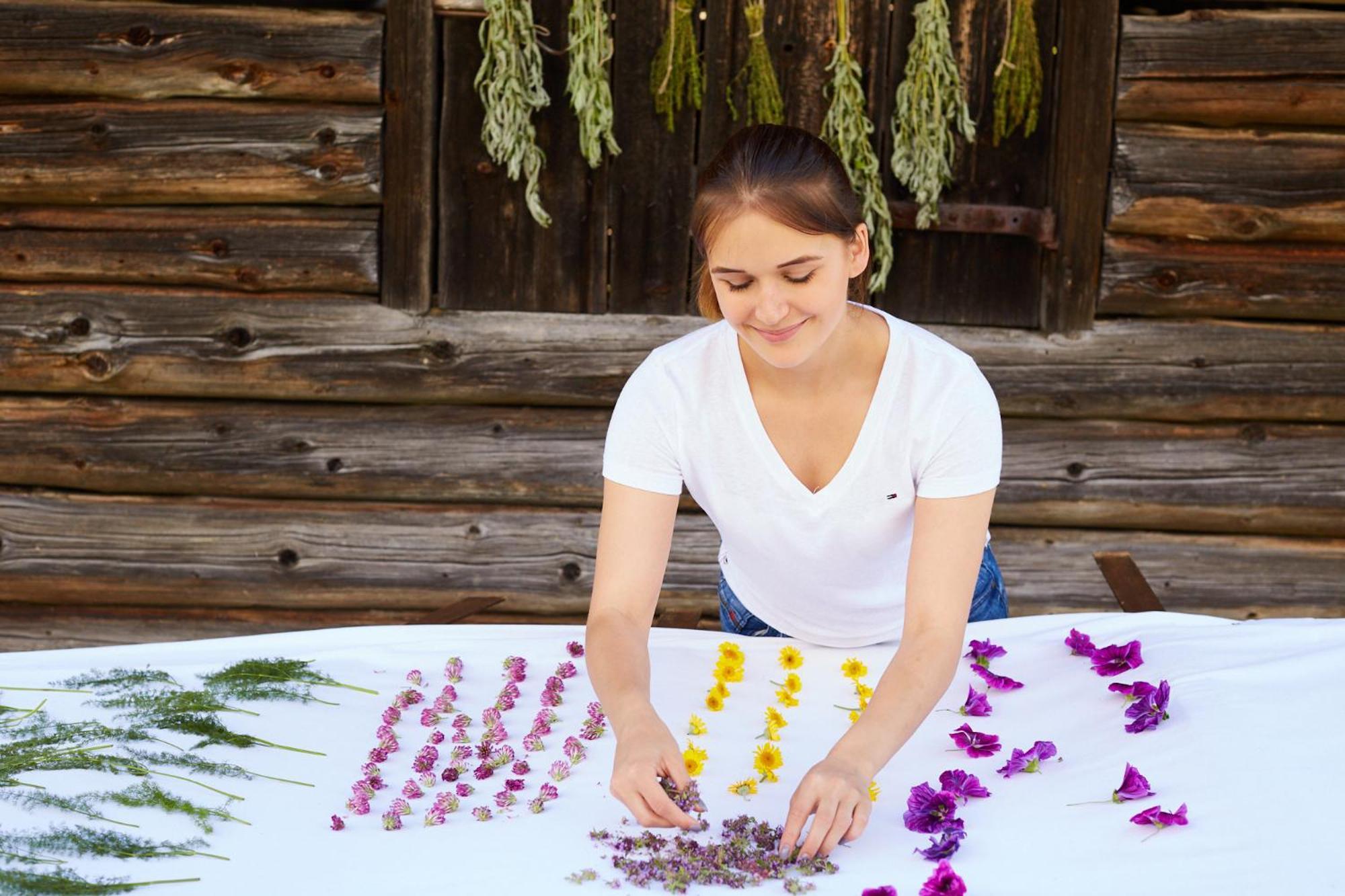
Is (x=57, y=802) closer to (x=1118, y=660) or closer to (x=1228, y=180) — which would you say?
(x=1118, y=660)

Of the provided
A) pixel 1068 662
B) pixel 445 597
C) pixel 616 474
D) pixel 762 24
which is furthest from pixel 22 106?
pixel 1068 662

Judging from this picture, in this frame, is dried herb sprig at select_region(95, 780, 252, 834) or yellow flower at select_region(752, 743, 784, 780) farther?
yellow flower at select_region(752, 743, 784, 780)

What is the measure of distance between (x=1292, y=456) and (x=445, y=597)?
8.55 feet

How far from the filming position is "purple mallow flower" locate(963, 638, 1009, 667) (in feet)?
7.17

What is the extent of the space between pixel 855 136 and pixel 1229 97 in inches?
43.7

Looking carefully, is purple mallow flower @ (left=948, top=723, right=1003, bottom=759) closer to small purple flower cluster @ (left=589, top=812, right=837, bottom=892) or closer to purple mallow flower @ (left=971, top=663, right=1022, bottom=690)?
purple mallow flower @ (left=971, top=663, right=1022, bottom=690)

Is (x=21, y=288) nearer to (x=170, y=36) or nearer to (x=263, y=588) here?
(x=170, y=36)

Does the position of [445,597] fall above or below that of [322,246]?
below

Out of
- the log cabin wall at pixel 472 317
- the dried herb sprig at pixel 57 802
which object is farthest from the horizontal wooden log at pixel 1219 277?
the dried herb sprig at pixel 57 802

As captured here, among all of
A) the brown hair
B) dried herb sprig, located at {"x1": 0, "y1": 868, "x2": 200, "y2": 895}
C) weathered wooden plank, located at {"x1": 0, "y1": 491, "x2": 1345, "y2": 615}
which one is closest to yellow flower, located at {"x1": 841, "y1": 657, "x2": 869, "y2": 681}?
the brown hair

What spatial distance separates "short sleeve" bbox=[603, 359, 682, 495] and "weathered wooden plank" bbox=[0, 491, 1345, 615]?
182cm

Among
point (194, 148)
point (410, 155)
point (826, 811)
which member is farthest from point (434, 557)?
point (826, 811)

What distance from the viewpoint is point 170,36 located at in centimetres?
364

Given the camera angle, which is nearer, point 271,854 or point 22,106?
point 271,854
